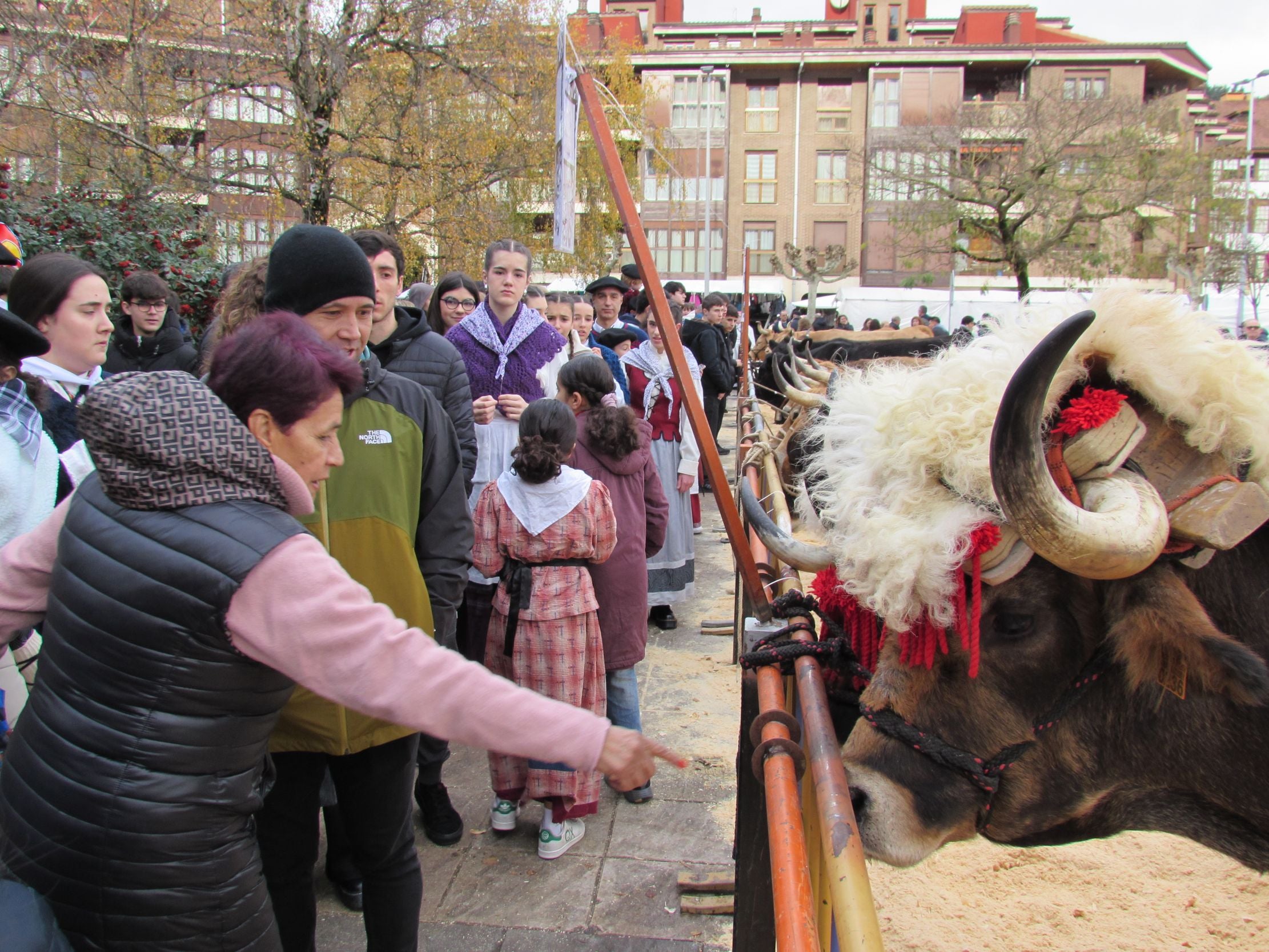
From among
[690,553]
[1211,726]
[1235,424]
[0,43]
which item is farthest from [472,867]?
[0,43]

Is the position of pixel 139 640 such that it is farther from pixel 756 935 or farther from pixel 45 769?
pixel 756 935

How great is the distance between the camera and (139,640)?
1494mm

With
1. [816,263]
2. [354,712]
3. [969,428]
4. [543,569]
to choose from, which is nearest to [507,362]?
[543,569]

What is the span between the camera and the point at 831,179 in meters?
51.9

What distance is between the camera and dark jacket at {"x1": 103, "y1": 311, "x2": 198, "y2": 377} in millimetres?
5422

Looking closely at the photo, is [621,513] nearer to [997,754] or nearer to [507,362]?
[507,362]

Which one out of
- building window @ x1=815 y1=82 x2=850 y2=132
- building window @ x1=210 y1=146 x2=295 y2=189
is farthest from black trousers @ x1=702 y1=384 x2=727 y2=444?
building window @ x1=815 y1=82 x2=850 y2=132

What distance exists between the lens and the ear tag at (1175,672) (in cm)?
174

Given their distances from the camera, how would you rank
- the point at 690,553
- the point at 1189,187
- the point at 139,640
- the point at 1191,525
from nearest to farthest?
the point at 139,640
the point at 1191,525
the point at 690,553
the point at 1189,187

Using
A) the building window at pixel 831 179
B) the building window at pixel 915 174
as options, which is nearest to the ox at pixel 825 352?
the building window at pixel 915 174

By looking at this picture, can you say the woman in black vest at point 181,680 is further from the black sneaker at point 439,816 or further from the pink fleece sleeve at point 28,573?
the black sneaker at point 439,816

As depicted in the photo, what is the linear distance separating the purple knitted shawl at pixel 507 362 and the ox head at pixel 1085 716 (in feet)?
10.8

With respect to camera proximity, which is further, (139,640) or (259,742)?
(259,742)

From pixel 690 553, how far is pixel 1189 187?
1264 inches
